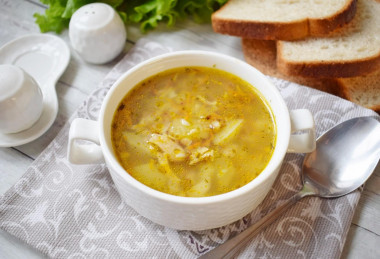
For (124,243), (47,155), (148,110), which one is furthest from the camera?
(47,155)

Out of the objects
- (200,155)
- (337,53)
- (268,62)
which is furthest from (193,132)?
(337,53)

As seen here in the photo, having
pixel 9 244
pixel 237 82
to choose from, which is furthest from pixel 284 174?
pixel 9 244

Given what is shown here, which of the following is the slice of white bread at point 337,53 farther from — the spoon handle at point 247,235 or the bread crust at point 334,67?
the spoon handle at point 247,235

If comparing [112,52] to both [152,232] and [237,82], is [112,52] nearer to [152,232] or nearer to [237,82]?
[237,82]

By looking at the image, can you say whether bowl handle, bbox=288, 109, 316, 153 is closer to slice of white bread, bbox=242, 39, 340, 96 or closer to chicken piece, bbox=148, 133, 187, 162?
chicken piece, bbox=148, 133, 187, 162

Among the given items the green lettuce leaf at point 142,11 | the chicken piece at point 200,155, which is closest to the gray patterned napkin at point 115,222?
the chicken piece at point 200,155

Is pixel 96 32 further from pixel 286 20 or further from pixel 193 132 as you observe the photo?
pixel 286 20

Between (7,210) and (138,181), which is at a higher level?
(138,181)
